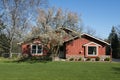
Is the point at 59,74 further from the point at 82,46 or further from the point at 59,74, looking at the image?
the point at 82,46

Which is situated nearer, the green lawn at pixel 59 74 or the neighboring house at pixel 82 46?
the green lawn at pixel 59 74

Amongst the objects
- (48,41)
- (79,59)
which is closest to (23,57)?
(48,41)

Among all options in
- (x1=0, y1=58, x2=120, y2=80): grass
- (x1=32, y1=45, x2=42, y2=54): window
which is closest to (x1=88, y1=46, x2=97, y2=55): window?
A: (x1=32, y1=45, x2=42, y2=54): window

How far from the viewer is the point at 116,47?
224 feet

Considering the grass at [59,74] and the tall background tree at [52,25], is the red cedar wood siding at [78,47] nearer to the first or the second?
the tall background tree at [52,25]

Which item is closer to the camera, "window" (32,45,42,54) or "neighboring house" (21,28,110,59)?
"neighboring house" (21,28,110,59)

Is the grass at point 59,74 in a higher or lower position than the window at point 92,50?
lower

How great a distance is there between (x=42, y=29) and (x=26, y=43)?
675cm

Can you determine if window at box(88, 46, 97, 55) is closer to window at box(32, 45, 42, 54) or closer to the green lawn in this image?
window at box(32, 45, 42, 54)

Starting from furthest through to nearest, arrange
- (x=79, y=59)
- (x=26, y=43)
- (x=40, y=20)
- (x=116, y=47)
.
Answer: (x=116, y=47)
(x=26, y=43)
(x=79, y=59)
(x=40, y=20)

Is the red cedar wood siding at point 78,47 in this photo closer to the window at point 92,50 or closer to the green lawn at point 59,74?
the window at point 92,50

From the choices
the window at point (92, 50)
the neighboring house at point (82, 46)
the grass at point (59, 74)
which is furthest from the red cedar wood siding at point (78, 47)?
the grass at point (59, 74)

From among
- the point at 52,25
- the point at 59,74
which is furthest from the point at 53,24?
the point at 59,74

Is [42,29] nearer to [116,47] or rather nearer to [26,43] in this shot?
[26,43]
